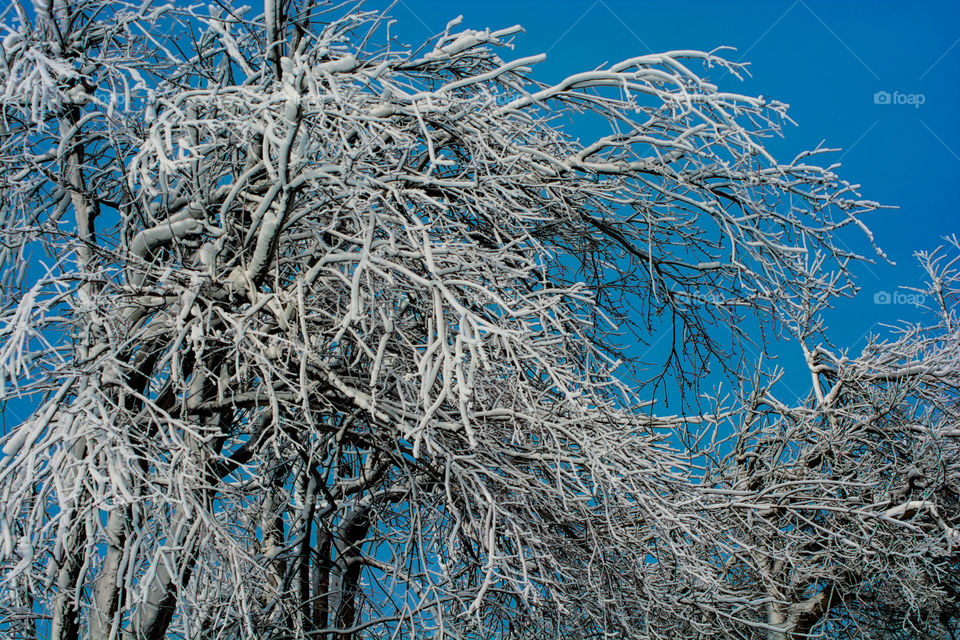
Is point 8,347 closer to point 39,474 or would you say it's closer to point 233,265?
point 39,474

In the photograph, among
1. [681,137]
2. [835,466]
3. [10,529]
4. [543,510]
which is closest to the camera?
[10,529]

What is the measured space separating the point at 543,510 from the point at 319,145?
101 inches

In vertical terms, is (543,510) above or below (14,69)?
below

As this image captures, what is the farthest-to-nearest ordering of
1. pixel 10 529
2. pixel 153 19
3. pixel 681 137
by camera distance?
pixel 153 19 → pixel 681 137 → pixel 10 529

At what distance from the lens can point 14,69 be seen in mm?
5230

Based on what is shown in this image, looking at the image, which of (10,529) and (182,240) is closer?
(10,529)

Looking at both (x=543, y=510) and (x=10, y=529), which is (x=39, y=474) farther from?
(x=543, y=510)

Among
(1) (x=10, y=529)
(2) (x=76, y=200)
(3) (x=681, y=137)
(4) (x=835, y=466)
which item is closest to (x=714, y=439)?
(4) (x=835, y=466)

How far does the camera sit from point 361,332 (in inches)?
260

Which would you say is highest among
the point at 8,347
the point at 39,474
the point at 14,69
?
the point at 14,69

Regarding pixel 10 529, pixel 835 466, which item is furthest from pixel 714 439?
pixel 10 529

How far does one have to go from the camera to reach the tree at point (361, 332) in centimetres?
482

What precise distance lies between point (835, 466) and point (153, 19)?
8.47 metres

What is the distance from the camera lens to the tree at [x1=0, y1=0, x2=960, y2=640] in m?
4.82
